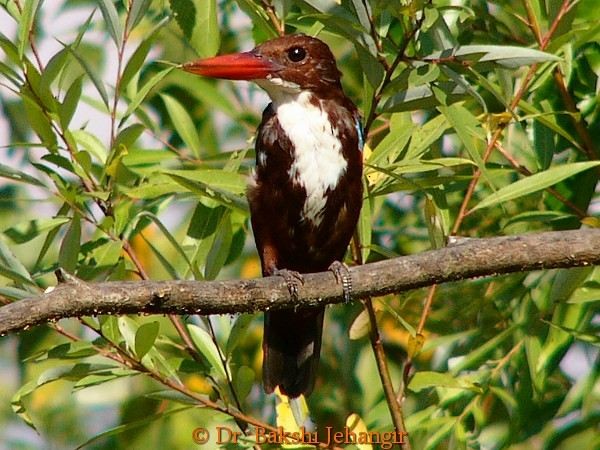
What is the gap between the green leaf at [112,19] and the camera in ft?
9.20

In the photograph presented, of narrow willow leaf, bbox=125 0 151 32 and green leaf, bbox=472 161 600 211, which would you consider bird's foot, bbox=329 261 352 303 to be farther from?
narrow willow leaf, bbox=125 0 151 32

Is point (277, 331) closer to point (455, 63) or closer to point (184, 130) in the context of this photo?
point (184, 130)

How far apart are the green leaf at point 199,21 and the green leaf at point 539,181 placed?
82 centimetres

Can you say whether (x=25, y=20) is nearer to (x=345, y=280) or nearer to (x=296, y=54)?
(x=345, y=280)

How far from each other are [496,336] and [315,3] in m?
1.20

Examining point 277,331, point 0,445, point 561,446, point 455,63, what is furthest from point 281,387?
point 0,445

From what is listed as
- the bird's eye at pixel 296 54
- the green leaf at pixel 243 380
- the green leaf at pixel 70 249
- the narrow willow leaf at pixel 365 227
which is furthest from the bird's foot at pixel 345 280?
the bird's eye at pixel 296 54

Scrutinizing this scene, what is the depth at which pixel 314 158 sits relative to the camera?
3.49m

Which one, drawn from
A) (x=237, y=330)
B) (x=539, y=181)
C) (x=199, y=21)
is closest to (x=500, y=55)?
(x=539, y=181)

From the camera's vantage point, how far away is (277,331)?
12.6ft

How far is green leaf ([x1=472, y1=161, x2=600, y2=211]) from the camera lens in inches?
118

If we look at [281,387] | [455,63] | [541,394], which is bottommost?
[541,394]

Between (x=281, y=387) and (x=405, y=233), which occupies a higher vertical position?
(x=405, y=233)

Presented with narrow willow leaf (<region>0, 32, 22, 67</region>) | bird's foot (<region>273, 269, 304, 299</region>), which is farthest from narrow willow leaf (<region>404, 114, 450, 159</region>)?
narrow willow leaf (<region>0, 32, 22, 67</region>)
